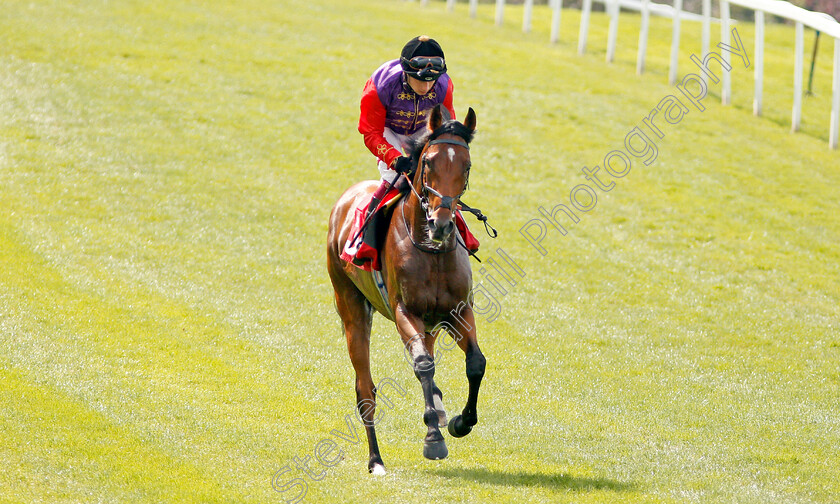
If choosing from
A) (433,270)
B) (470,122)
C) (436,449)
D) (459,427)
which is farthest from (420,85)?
(436,449)

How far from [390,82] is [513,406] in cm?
351

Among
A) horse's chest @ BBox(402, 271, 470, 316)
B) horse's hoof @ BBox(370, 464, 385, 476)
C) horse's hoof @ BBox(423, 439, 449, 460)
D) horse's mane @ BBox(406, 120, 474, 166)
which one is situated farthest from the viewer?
horse's hoof @ BBox(370, 464, 385, 476)

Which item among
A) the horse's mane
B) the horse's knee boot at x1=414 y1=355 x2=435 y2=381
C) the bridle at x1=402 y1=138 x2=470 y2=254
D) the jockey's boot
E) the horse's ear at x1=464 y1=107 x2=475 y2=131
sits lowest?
the horse's knee boot at x1=414 y1=355 x2=435 y2=381

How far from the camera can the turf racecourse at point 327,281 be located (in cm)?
708

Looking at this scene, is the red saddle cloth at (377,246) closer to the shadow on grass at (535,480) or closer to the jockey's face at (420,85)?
the jockey's face at (420,85)

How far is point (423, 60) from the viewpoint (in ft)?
22.0

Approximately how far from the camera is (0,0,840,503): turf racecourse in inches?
279

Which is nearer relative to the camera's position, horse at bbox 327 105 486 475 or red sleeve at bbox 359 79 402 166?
horse at bbox 327 105 486 475

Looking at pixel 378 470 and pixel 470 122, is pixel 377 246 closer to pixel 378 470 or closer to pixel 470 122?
pixel 470 122

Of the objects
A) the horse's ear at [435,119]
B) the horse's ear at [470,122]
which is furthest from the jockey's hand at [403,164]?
the horse's ear at [470,122]

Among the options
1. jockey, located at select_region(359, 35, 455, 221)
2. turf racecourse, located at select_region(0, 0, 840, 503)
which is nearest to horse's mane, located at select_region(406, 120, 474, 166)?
jockey, located at select_region(359, 35, 455, 221)

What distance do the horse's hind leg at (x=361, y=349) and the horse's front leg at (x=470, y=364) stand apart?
801 millimetres

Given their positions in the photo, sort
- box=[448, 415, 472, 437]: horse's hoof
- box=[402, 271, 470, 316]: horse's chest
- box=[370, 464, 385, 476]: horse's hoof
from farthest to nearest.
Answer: box=[370, 464, 385, 476]: horse's hoof → box=[448, 415, 472, 437]: horse's hoof → box=[402, 271, 470, 316]: horse's chest

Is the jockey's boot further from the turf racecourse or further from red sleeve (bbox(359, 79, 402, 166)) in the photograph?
the turf racecourse
